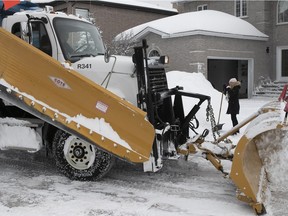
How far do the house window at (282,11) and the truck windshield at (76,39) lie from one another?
19.4 metres

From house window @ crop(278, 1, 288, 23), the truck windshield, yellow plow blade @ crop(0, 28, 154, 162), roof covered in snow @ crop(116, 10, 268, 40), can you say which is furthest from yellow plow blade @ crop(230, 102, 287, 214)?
house window @ crop(278, 1, 288, 23)

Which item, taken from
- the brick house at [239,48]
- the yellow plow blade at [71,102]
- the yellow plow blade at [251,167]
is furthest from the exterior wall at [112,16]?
the yellow plow blade at [251,167]

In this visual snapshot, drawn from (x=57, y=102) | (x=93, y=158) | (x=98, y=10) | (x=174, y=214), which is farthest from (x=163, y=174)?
(x=98, y=10)

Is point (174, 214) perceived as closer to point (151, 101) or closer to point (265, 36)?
point (151, 101)

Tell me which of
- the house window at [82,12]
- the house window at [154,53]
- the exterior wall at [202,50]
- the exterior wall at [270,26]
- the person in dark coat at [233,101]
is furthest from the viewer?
the house window at [82,12]

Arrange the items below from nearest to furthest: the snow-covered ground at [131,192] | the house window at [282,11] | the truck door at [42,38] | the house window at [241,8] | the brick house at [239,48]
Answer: the snow-covered ground at [131,192] < the truck door at [42,38] < the brick house at [239,48] < the house window at [282,11] < the house window at [241,8]

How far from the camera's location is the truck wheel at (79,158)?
5668mm

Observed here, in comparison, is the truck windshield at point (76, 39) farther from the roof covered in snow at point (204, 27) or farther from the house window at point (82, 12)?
the house window at point (82, 12)

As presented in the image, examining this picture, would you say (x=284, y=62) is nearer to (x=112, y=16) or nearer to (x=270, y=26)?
(x=270, y=26)

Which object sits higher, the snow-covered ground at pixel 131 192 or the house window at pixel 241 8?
the house window at pixel 241 8

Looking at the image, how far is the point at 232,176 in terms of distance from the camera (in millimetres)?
4613

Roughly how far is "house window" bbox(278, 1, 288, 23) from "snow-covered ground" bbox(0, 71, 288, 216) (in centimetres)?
1929

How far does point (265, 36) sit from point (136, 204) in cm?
2026

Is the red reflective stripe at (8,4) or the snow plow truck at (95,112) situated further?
the red reflective stripe at (8,4)
